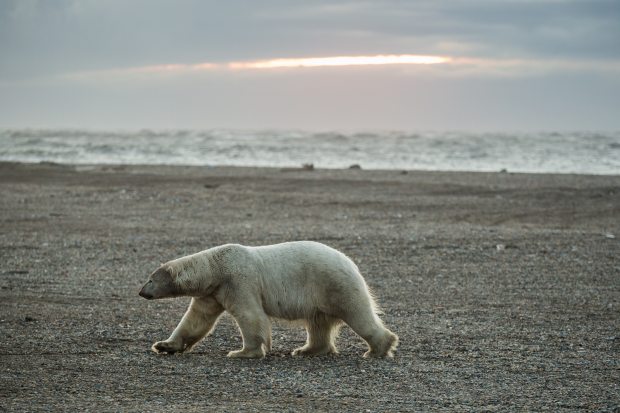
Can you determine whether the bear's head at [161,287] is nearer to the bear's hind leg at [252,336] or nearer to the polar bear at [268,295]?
the polar bear at [268,295]

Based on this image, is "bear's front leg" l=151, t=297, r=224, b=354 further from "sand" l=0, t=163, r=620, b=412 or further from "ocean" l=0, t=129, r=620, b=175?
"ocean" l=0, t=129, r=620, b=175

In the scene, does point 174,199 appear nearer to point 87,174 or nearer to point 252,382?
point 87,174

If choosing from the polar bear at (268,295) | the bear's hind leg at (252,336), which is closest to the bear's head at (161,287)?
the polar bear at (268,295)

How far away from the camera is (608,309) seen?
444 inches

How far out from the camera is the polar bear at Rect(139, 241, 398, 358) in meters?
8.62

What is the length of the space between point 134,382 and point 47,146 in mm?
51543

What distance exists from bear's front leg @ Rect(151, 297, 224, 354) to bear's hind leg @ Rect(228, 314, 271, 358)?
37 cm

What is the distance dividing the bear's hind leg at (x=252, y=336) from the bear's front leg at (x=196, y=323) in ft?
1.21

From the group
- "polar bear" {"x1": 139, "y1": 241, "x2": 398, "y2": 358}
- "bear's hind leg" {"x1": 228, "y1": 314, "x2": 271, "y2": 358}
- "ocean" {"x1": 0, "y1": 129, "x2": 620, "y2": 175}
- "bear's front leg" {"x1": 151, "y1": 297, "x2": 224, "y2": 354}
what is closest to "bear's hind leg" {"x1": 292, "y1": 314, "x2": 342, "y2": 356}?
"polar bear" {"x1": 139, "y1": 241, "x2": 398, "y2": 358}

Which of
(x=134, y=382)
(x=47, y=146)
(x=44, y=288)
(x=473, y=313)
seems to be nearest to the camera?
(x=134, y=382)

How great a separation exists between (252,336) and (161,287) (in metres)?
1.10

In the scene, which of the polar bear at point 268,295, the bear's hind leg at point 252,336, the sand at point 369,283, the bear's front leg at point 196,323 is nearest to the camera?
the sand at point 369,283

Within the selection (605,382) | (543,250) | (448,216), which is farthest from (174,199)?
(605,382)

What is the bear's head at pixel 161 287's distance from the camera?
8.77m
